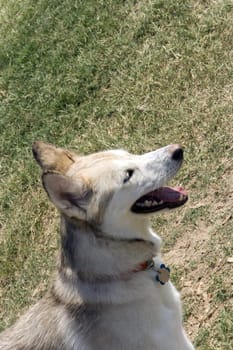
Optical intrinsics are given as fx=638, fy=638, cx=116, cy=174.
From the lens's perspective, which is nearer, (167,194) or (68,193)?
(68,193)

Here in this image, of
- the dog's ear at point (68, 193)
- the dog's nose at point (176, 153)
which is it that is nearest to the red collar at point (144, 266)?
the dog's ear at point (68, 193)

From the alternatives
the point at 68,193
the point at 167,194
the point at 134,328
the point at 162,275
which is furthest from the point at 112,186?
the point at 134,328

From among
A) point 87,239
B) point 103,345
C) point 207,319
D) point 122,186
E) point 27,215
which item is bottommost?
point 27,215

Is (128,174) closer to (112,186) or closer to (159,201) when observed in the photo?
Result: (112,186)

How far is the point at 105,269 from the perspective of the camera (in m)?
3.86

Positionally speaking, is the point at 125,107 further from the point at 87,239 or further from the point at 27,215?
the point at 87,239

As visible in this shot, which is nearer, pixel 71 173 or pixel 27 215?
pixel 71 173

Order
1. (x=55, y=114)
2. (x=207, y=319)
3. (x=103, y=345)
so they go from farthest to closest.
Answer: (x=55, y=114) < (x=207, y=319) < (x=103, y=345)

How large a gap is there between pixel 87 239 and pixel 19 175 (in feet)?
10.9

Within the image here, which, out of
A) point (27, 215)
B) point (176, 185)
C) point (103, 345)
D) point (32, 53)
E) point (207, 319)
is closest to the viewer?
point (103, 345)

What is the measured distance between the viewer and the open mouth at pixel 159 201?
156 inches

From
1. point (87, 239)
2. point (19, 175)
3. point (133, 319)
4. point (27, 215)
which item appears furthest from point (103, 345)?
point (19, 175)

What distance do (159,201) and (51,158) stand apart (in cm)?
73

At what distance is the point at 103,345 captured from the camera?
3814 mm
